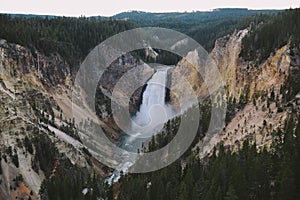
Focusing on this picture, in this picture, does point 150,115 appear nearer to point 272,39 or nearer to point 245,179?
point 272,39

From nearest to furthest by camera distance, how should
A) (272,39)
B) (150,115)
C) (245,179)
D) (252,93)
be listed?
(245,179)
(252,93)
(272,39)
(150,115)

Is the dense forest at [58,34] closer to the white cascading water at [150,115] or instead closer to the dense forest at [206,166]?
the dense forest at [206,166]

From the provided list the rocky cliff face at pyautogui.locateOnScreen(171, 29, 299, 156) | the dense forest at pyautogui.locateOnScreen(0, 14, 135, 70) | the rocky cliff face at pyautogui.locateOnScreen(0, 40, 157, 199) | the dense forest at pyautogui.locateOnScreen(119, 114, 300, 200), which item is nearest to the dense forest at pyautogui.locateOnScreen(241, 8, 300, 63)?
the rocky cliff face at pyautogui.locateOnScreen(171, 29, 299, 156)

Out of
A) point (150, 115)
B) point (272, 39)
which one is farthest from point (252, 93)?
point (150, 115)

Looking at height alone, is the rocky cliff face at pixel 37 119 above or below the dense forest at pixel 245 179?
above

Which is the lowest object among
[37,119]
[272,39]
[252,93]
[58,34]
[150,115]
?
[37,119]

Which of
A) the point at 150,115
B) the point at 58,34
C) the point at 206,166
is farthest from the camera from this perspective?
the point at 150,115

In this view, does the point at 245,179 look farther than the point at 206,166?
No

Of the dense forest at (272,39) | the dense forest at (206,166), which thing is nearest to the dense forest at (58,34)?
the dense forest at (206,166)

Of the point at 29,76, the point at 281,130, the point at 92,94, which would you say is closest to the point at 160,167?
the point at 281,130
